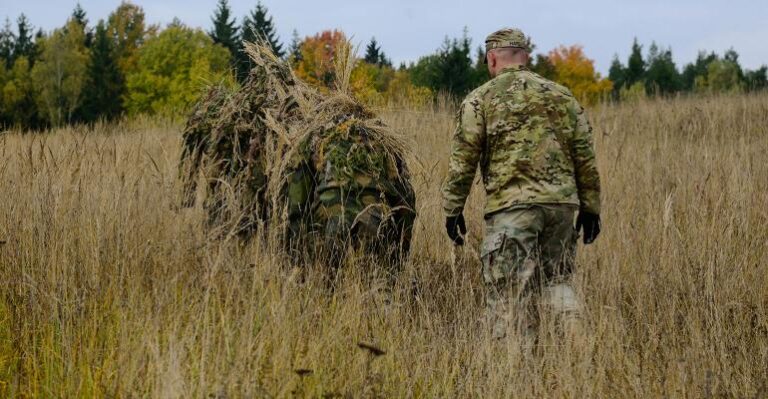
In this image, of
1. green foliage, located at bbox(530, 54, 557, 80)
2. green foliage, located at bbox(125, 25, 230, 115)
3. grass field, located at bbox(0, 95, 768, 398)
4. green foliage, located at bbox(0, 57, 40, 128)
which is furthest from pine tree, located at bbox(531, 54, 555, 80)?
grass field, located at bbox(0, 95, 768, 398)

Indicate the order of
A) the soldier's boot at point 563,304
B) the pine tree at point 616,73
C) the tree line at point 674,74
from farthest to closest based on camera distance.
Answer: the pine tree at point 616,73 < the tree line at point 674,74 < the soldier's boot at point 563,304

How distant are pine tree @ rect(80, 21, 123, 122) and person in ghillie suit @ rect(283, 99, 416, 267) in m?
41.7

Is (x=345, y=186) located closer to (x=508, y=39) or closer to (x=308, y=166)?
(x=308, y=166)

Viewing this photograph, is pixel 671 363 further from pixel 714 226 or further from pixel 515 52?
pixel 714 226

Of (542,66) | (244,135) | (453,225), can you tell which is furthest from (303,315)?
(542,66)

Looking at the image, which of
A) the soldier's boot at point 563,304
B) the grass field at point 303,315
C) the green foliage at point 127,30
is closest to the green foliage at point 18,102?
the green foliage at point 127,30

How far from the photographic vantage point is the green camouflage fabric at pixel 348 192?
14.9 ft

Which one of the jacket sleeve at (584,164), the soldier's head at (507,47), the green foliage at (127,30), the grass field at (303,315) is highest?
the green foliage at (127,30)

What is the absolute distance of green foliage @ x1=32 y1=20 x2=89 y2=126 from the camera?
42.4m

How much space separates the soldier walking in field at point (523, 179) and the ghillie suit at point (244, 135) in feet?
3.96

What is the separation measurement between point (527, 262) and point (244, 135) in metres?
2.17

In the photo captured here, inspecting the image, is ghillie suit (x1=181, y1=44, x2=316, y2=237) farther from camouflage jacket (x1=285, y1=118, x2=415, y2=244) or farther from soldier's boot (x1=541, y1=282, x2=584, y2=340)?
soldier's boot (x1=541, y1=282, x2=584, y2=340)

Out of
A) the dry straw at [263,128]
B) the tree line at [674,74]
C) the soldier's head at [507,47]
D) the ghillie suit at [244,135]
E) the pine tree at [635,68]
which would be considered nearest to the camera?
the soldier's head at [507,47]

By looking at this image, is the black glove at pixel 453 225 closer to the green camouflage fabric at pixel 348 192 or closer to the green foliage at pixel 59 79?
the green camouflage fabric at pixel 348 192
